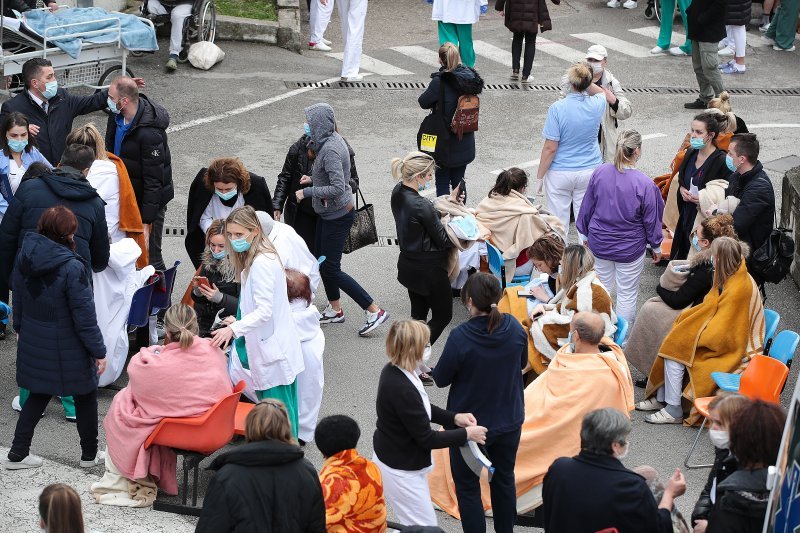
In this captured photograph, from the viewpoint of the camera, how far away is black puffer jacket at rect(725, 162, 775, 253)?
29.9 feet

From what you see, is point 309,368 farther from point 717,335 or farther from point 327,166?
point 717,335

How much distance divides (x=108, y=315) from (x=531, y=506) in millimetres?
3181

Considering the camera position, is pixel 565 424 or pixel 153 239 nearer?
pixel 565 424

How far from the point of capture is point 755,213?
9109 mm

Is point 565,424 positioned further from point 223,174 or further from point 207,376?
point 223,174

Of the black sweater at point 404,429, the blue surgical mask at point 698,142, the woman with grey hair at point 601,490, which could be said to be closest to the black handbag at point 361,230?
the blue surgical mask at point 698,142

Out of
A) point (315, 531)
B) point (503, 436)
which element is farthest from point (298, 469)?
point (503, 436)

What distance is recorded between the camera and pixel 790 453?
4.66 metres

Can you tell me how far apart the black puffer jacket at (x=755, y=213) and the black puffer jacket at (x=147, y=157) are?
454cm

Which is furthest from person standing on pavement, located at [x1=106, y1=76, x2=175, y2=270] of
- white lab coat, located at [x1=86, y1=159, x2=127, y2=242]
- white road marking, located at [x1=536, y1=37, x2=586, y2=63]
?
white road marking, located at [x1=536, y1=37, x2=586, y2=63]

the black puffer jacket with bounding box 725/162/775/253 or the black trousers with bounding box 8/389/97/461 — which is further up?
the black puffer jacket with bounding box 725/162/775/253

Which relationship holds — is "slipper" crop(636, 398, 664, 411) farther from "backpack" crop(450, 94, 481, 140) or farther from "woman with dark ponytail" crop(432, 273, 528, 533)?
"backpack" crop(450, 94, 481, 140)

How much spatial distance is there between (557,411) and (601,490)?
201 centimetres

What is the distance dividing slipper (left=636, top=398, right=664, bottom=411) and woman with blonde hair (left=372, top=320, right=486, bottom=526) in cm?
260
